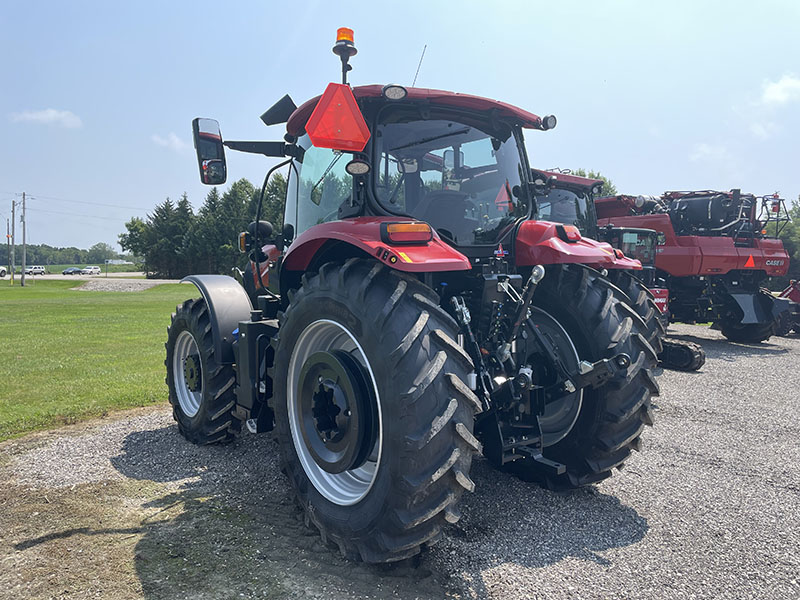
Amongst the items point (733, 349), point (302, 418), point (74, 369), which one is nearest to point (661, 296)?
point (733, 349)

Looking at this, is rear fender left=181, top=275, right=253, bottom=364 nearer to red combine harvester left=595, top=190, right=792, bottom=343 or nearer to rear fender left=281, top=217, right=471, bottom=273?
rear fender left=281, top=217, right=471, bottom=273

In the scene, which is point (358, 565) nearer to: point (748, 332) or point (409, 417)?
point (409, 417)

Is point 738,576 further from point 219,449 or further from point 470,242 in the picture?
point 219,449

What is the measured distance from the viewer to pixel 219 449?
4512mm

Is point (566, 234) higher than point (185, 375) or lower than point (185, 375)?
higher

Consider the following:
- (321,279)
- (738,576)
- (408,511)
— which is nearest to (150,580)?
(408,511)

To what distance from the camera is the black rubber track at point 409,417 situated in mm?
2324

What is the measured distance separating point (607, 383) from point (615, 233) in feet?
27.8

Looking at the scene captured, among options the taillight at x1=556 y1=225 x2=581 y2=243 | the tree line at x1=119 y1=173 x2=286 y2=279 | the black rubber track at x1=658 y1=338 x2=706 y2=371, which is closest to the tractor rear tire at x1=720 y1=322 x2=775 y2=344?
the black rubber track at x1=658 y1=338 x2=706 y2=371

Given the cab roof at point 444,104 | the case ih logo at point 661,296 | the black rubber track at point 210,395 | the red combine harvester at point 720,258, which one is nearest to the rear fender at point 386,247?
the cab roof at point 444,104

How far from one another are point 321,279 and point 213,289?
205cm

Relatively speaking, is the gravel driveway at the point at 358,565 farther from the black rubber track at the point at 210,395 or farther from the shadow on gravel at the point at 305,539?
the black rubber track at the point at 210,395

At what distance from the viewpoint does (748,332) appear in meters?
11.7

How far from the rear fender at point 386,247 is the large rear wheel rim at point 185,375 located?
→ 82.3 inches
